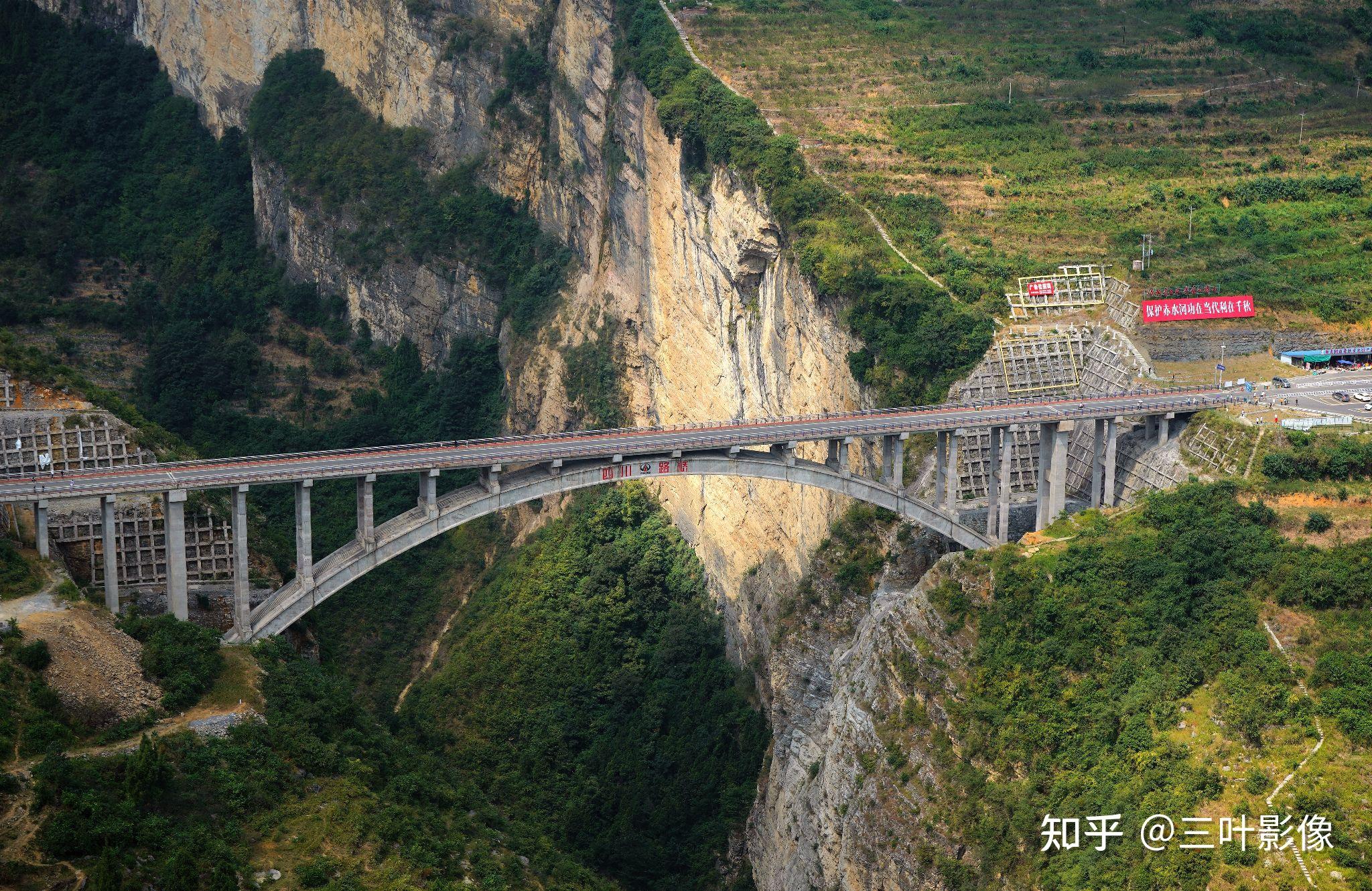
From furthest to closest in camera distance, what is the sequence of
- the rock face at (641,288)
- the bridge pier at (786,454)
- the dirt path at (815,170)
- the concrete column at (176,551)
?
the dirt path at (815,170)
the rock face at (641,288)
the bridge pier at (786,454)
the concrete column at (176,551)

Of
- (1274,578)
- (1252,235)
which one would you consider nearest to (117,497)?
(1274,578)

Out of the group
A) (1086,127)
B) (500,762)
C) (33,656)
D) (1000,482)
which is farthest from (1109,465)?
(33,656)

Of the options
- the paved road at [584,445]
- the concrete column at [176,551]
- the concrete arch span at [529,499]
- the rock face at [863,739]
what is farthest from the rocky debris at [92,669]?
the rock face at [863,739]

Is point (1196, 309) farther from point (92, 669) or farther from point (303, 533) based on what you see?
point (92, 669)

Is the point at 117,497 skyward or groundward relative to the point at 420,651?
skyward

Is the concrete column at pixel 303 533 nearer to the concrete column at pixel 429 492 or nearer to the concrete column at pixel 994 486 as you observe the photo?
the concrete column at pixel 429 492

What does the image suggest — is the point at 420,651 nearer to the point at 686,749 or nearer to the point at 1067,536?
the point at 686,749
